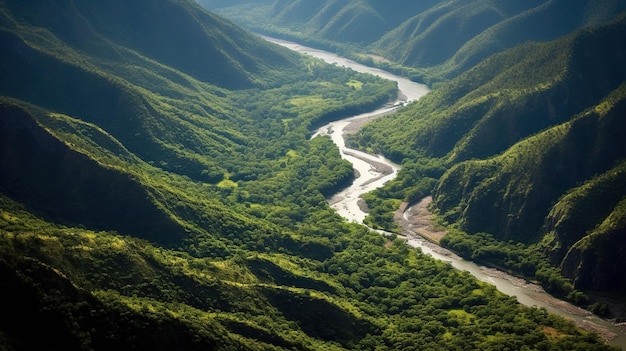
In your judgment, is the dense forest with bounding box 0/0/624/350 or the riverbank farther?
the riverbank

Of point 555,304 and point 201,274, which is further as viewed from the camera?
point 555,304

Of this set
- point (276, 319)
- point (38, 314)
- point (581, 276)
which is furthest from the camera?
point (581, 276)

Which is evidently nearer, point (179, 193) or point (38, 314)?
point (38, 314)

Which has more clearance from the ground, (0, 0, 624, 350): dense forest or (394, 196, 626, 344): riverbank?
(394, 196, 626, 344): riverbank

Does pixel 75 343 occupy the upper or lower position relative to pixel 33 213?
lower

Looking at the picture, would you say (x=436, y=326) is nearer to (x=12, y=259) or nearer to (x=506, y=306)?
(x=506, y=306)

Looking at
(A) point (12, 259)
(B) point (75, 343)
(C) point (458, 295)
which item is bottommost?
(B) point (75, 343)

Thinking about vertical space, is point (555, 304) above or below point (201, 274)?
above

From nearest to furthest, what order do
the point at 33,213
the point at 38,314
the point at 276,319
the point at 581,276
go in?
the point at 38,314
the point at 276,319
the point at 33,213
the point at 581,276

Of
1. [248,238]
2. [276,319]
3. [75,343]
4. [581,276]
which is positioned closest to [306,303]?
[276,319]

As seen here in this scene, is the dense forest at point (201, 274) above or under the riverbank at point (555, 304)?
under

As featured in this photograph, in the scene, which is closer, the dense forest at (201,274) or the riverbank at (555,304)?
the dense forest at (201,274)
